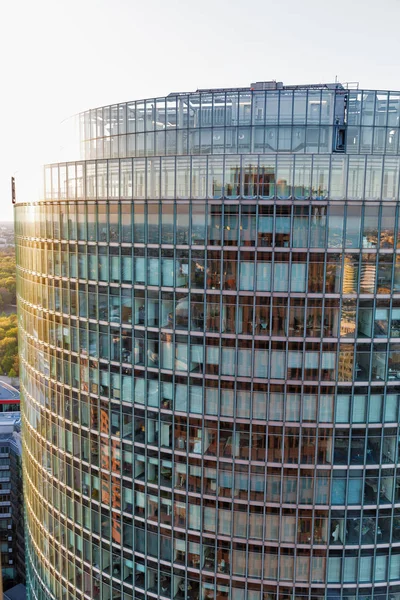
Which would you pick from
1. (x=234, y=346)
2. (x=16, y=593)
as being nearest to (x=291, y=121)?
(x=234, y=346)

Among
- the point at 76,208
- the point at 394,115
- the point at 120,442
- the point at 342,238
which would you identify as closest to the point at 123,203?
the point at 76,208

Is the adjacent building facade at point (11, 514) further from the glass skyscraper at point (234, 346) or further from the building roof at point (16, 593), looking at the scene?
the glass skyscraper at point (234, 346)

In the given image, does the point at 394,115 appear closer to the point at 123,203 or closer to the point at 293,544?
the point at 123,203

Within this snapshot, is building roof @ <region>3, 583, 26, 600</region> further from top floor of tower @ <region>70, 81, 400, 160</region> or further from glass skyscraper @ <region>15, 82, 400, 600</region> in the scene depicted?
top floor of tower @ <region>70, 81, 400, 160</region>

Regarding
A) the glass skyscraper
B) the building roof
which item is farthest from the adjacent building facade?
the glass skyscraper

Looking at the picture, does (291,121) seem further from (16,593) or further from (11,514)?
(16,593)

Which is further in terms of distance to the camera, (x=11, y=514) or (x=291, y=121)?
(x=11, y=514)
